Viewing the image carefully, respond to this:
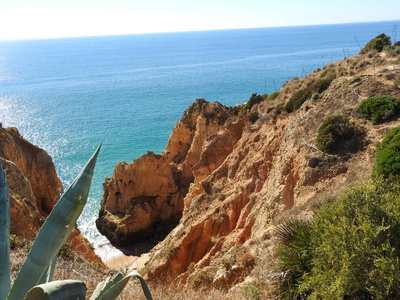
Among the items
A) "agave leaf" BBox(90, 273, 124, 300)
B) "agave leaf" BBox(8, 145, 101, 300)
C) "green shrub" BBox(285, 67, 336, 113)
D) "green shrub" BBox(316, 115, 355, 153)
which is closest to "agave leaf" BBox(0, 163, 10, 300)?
"agave leaf" BBox(8, 145, 101, 300)

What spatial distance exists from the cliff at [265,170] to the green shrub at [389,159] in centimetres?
59

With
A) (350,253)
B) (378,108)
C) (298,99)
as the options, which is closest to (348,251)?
(350,253)

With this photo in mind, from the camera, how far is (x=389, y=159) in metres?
9.41

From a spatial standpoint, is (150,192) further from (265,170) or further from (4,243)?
(4,243)

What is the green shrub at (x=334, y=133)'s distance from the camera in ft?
42.1

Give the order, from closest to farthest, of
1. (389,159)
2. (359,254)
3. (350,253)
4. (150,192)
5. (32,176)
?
(359,254) → (350,253) → (389,159) → (32,176) → (150,192)

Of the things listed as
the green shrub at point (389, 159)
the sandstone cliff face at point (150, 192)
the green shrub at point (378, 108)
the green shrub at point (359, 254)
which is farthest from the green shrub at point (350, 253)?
the sandstone cliff face at point (150, 192)

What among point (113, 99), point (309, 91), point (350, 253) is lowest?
point (113, 99)

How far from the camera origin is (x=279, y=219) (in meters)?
10.7

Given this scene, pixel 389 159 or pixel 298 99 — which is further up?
pixel 298 99

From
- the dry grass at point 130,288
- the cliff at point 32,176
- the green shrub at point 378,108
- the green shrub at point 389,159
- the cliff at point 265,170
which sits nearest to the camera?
the dry grass at point 130,288

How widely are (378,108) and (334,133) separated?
1.77 meters

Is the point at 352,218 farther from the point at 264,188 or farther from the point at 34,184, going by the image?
the point at 34,184

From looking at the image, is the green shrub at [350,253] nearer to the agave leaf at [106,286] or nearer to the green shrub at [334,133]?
the agave leaf at [106,286]
